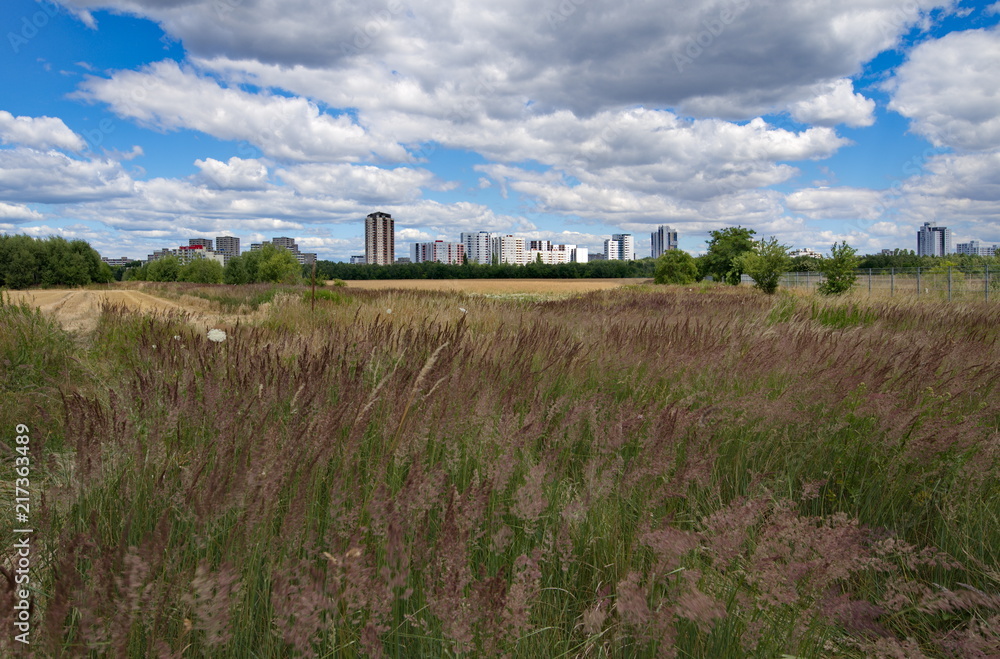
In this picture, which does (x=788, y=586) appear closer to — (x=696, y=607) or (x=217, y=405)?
(x=696, y=607)

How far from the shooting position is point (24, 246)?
5400 cm

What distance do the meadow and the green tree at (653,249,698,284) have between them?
6345 centimetres

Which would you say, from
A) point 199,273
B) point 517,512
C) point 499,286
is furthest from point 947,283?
point 199,273

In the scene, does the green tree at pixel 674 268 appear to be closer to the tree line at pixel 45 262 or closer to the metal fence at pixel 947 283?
the metal fence at pixel 947 283

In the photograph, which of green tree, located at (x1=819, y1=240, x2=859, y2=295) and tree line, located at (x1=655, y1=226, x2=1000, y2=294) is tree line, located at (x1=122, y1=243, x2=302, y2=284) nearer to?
tree line, located at (x1=655, y1=226, x2=1000, y2=294)

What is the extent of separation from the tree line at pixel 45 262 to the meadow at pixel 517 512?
66973 mm

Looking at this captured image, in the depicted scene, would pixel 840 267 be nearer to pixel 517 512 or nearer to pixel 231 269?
pixel 517 512

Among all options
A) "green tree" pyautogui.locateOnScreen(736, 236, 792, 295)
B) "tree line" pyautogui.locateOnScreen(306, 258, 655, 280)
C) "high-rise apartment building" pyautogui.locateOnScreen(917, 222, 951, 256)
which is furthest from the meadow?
"high-rise apartment building" pyautogui.locateOnScreen(917, 222, 951, 256)

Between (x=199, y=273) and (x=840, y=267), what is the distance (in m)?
92.8

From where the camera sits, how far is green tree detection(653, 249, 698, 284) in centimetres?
6438

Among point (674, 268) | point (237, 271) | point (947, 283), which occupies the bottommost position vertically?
point (947, 283)

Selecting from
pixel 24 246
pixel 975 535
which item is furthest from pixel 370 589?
pixel 24 246

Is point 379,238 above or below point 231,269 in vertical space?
Result: above

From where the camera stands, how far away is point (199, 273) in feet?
290
